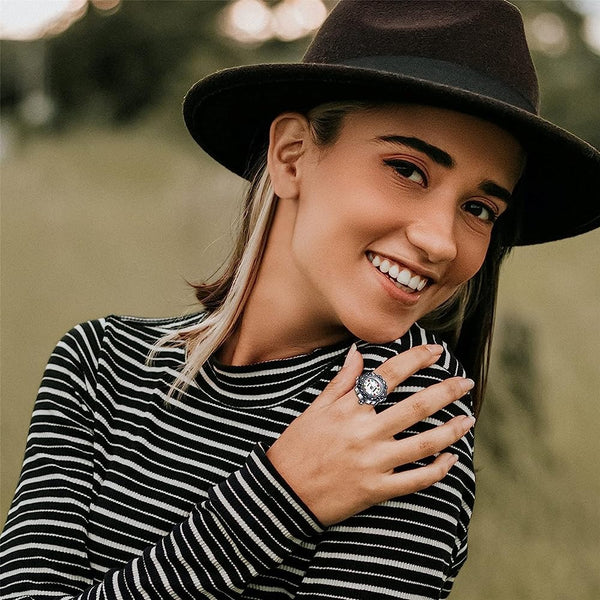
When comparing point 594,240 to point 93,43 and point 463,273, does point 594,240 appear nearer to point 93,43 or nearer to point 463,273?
point 463,273

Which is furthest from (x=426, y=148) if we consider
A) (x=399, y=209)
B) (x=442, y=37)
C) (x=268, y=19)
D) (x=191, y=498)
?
(x=268, y=19)

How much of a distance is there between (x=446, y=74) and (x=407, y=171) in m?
0.20

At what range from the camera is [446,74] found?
1473 mm

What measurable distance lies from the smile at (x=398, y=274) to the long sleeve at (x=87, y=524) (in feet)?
1.40

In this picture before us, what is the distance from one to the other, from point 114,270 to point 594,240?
4996mm

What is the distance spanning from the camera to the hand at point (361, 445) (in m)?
1.35

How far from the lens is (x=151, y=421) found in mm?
1745

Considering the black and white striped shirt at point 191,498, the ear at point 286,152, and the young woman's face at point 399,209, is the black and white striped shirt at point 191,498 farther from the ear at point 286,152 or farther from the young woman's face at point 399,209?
the ear at point 286,152

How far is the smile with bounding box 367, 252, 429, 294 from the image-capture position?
1.52 meters

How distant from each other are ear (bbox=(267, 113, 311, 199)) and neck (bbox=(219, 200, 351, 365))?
57 millimetres

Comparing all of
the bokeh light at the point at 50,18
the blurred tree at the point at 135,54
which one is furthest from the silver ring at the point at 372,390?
the bokeh light at the point at 50,18

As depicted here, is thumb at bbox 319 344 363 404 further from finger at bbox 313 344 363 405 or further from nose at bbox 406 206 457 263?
nose at bbox 406 206 457 263

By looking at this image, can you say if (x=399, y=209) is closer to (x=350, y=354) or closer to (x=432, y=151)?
(x=432, y=151)

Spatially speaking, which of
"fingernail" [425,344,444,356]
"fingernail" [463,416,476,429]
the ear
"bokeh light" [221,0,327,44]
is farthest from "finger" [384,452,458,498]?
"bokeh light" [221,0,327,44]
